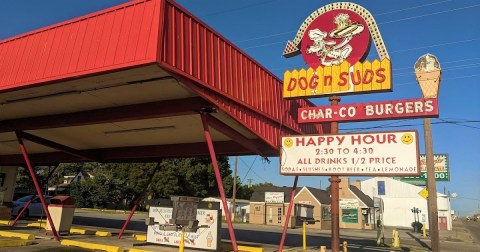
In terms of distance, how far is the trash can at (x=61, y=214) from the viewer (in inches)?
688

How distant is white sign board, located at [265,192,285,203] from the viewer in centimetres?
5319

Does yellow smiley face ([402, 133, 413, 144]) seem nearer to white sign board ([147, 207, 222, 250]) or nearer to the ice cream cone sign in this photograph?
white sign board ([147, 207, 222, 250])

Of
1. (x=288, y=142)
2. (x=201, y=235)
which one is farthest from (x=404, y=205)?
(x=288, y=142)

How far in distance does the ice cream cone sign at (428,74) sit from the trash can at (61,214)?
1771 centimetres

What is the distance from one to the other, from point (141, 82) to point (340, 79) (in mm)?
6407

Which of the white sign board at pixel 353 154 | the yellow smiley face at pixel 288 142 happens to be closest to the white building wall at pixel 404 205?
the yellow smiley face at pixel 288 142

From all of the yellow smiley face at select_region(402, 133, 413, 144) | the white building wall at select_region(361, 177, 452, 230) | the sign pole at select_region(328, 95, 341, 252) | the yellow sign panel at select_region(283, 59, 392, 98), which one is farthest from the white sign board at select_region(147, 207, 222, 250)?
the white building wall at select_region(361, 177, 452, 230)

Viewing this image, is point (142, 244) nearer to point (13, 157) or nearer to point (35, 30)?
point (35, 30)

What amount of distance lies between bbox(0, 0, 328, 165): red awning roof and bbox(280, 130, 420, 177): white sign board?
56.4 inches

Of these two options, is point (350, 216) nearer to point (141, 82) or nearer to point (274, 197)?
point (274, 197)

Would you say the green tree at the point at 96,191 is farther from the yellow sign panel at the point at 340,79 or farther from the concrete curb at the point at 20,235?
the yellow sign panel at the point at 340,79

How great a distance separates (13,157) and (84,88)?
18.3 m

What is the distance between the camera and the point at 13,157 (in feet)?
87.5

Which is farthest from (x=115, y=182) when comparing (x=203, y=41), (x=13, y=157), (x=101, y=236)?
(x=203, y=41)
